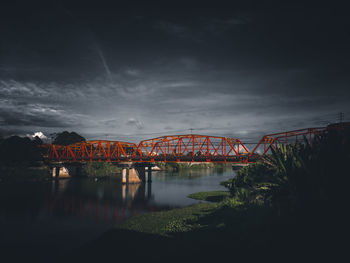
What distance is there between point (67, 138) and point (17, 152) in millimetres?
40645

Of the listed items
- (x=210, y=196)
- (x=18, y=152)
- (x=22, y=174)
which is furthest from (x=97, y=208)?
(x=18, y=152)

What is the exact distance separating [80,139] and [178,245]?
110 metres

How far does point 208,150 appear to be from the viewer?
69812 mm

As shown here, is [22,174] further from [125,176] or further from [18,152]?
[125,176]

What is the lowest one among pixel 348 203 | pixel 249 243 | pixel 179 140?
pixel 249 243

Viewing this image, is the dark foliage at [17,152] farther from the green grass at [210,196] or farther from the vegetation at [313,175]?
the vegetation at [313,175]

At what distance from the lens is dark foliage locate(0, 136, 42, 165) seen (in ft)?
229

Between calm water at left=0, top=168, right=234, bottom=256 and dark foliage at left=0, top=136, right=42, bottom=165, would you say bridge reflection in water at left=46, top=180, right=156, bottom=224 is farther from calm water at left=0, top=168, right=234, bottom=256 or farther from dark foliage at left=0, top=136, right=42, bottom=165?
dark foliage at left=0, top=136, right=42, bottom=165

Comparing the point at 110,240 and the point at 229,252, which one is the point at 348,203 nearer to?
the point at 229,252

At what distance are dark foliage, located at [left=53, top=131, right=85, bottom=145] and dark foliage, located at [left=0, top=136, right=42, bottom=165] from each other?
31958 millimetres

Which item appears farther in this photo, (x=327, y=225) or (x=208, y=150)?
(x=208, y=150)

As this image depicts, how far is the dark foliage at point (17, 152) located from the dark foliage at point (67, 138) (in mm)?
31958

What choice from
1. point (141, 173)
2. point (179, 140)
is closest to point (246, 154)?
point (179, 140)

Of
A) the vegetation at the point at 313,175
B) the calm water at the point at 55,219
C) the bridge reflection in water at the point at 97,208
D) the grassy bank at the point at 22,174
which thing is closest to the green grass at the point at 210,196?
the calm water at the point at 55,219
